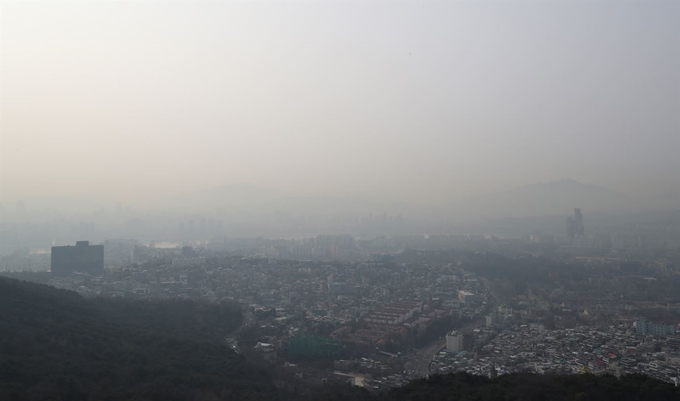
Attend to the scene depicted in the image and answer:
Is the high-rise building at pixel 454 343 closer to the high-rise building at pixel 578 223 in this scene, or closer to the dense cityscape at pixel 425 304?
the dense cityscape at pixel 425 304

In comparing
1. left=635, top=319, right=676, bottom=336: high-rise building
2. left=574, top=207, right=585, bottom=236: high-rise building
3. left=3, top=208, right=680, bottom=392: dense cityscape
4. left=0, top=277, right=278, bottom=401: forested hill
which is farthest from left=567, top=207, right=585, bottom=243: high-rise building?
left=0, top=277, right=278, bottom=401: forested hill

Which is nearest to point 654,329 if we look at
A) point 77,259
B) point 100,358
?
point 100,358

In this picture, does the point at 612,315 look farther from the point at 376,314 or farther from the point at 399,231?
the point at 399,231

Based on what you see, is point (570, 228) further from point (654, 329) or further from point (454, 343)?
point (454, 343)

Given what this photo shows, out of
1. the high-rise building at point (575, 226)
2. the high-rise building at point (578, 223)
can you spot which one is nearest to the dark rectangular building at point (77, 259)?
the high-rise building at point (575, 226)

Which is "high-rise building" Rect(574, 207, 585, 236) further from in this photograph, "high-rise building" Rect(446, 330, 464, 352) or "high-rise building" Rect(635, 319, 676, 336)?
"high-rise building" Rect(446, 330, 464, 352)

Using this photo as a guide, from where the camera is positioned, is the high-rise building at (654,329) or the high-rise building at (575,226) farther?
the high-rise building at (575,226)
